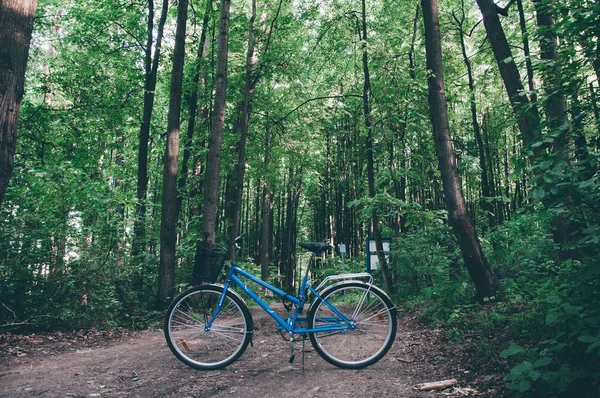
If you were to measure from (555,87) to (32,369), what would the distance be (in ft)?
20.1

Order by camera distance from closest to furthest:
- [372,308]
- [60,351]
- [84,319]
A: [372,308]
[60,351]
[84,319]

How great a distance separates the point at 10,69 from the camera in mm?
3969

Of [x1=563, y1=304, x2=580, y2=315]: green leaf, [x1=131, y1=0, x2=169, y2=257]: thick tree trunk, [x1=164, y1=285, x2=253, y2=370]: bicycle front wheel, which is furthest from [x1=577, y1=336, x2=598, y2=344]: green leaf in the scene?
[x1=131, y1=0, x2=169, y2=257]: thick tree trunk

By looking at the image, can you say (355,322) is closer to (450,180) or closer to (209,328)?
(209,328)

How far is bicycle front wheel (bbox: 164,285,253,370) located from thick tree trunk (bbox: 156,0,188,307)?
449 cm

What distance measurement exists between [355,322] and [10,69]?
446 cm

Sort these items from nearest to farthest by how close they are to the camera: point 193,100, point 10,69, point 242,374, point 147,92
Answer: point 242,374
point 10,69
point 147,92
point 193,100

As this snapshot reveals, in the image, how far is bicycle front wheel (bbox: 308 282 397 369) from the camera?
13.1 ft

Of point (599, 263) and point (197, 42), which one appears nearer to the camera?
point (599, 263)

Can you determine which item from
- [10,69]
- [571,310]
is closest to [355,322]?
[571,310]

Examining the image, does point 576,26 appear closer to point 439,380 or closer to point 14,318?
point 439,380

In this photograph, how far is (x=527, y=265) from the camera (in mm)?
6863

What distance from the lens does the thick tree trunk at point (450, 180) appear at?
581 centimetres

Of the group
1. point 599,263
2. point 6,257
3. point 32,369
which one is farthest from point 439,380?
point 6,257
